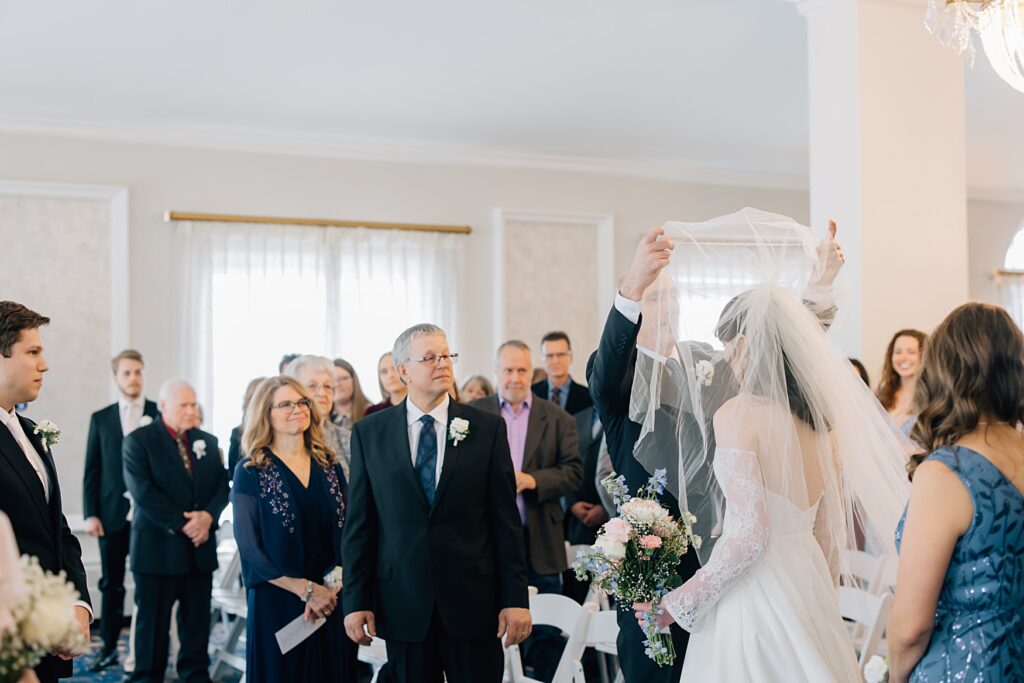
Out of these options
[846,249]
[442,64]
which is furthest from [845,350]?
[442,64]

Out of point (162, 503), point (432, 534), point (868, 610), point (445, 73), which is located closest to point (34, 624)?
point (432, 534)

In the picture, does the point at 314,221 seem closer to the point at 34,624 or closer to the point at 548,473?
the point at 548,473

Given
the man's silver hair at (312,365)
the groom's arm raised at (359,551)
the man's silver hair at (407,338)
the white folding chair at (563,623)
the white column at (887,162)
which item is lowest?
the white folding chair at (563,623)

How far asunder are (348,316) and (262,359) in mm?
822

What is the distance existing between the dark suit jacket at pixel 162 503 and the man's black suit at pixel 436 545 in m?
2.36


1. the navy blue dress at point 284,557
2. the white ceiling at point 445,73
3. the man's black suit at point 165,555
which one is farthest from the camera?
the white ceiling at point 445,73

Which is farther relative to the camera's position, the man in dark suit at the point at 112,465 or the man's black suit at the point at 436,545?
the man in dark suit at the point at 112,465

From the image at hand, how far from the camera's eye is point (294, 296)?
8.71 meters

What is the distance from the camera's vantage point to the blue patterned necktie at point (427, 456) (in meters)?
3.58

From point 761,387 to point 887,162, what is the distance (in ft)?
8.58

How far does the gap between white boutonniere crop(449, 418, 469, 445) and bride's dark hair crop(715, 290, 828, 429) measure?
1044 mm

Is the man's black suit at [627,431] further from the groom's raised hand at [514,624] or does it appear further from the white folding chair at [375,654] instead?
the white folding chair at [375,654]

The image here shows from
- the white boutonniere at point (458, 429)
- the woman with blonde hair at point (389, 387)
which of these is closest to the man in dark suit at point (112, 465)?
the woman with blonde hair at point (389, 387)

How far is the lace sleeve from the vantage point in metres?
2.69
